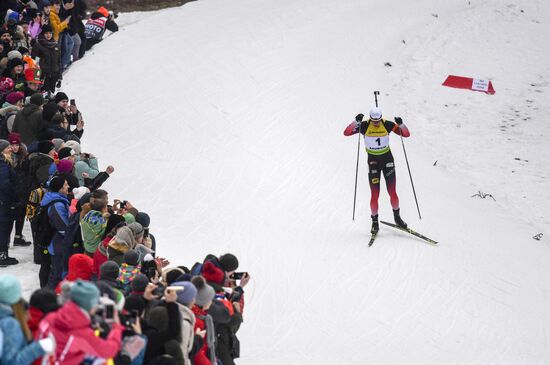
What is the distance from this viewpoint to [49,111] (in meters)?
11.9

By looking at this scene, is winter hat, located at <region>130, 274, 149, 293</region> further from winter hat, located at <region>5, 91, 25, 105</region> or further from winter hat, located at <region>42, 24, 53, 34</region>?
winter hat, located at <region>42, 24, 53, 34</region>

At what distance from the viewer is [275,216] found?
1408 cm

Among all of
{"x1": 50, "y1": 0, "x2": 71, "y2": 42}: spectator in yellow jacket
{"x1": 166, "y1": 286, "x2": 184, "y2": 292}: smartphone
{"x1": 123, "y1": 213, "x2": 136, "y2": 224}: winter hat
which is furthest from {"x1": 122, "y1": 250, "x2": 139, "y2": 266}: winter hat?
{"x1": 50, "y1": 0, "x2": 71, "y2": 42}: spectator in yellow jacket

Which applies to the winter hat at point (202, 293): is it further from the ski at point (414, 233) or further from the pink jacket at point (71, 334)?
the ski at point (414, 233)

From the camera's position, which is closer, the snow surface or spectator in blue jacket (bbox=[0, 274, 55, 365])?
spectator in blue jacket (bbox=[0, 274, 55, 365])

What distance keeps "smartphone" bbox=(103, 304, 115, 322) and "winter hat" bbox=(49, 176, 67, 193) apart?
13.4ft

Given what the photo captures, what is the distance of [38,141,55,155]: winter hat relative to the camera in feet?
34.8

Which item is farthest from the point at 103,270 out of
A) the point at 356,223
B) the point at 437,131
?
the point at 437,131

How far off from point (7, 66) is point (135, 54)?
260 inches

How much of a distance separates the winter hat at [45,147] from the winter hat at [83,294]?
5.49 m

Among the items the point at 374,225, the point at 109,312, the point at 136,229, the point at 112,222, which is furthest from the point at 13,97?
the point at 109,312

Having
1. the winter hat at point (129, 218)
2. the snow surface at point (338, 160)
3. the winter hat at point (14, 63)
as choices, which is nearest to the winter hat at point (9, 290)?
the winter hat at point (129, 218)

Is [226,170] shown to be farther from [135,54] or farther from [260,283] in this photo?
[135,54]

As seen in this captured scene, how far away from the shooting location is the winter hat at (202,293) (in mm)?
6855
